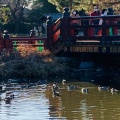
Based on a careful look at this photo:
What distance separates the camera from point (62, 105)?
583 inches

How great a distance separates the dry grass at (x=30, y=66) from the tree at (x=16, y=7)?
38630 mm

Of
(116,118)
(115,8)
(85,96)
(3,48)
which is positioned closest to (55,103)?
(85,96)

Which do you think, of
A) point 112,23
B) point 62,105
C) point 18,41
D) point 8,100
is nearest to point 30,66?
point 18,41

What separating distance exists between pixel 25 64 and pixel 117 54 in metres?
3.69

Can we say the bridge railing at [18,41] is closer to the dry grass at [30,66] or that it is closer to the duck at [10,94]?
the dry grass at [30,66]

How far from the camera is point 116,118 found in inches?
507

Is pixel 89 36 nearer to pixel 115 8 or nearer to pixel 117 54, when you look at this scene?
pixel 117 54

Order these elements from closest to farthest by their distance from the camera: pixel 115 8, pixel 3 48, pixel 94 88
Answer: pixel 94 88, pixel 3 48, pixel 115 8

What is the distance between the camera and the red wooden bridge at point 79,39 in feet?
69.9

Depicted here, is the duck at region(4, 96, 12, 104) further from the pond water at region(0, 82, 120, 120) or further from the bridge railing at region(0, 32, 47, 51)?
the bridge railing at region(0, 32, 47, 51)

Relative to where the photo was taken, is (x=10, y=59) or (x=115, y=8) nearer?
(x=10, y=59)

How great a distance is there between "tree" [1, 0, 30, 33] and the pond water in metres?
43.8

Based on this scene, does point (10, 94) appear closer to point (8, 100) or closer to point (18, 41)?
point (8, 100)

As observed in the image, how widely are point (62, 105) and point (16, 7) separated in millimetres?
48461
